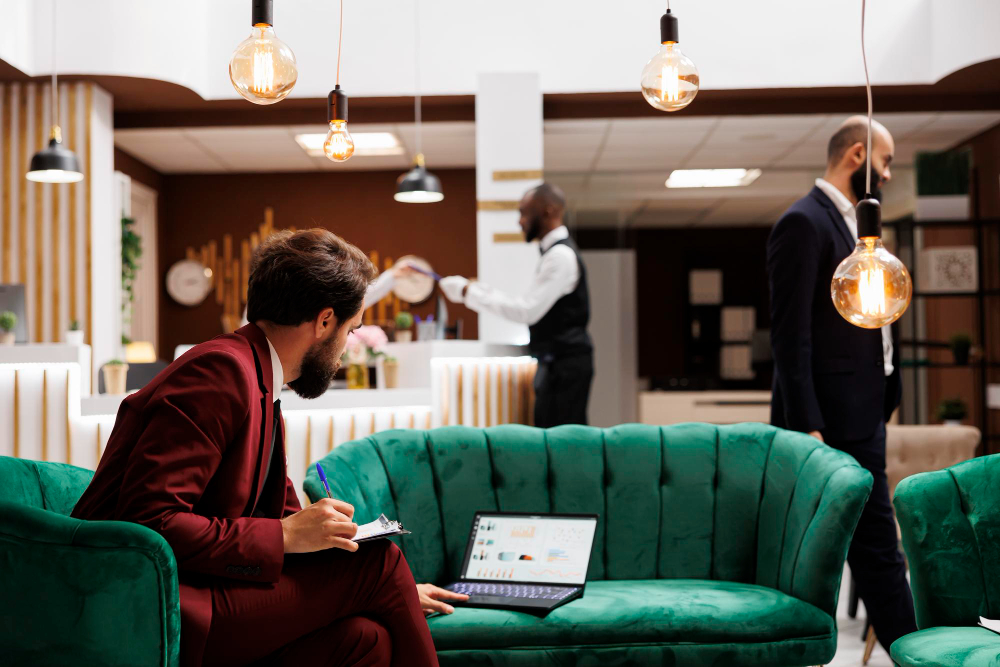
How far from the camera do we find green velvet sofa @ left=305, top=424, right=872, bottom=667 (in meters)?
2.24

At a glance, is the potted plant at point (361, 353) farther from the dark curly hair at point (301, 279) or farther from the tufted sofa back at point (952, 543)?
the tufted sofa back at point (952, 543)

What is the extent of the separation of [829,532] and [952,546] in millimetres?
282

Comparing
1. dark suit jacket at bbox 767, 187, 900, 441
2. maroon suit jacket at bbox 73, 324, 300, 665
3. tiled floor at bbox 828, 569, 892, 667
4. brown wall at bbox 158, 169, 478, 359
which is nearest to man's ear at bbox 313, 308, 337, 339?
maroon suit jacket at bbox 73, 324, 300, 665

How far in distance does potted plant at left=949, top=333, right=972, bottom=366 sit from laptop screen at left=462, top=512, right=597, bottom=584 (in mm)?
5224

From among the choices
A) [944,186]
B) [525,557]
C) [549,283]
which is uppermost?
[944,186]

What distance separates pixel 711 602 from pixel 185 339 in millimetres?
7201

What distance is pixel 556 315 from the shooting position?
4414 mm

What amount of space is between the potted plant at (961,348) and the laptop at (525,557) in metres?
5.22

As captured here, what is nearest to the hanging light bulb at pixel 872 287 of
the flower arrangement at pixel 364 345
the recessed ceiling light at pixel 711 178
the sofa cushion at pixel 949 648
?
the sofa cushion at pixel 949 648

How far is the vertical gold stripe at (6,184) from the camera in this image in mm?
5988

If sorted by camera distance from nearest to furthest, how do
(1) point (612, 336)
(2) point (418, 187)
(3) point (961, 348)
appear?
(2) point (418, 187)
(3) point (961, 348)
(1) point (612, 336)

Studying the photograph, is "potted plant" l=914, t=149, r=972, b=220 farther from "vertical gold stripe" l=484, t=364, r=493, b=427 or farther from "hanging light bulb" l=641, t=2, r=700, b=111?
"hanging light bulb" l=641, t=2, r=700, b=111

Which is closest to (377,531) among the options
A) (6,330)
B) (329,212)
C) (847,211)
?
(847,211)

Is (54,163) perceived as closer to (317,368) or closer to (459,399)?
(459,399)
